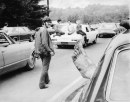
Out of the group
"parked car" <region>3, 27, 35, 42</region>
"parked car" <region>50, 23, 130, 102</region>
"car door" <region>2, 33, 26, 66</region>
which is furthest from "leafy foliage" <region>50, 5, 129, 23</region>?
"parked car" <region>50, 23, 130, 102</region>

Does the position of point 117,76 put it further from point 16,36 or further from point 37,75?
point 16,36

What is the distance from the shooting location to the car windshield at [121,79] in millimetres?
2152

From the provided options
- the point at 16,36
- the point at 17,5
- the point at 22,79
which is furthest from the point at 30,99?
the point at 17,5

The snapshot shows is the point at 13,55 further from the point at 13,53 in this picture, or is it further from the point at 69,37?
the point at 69,37

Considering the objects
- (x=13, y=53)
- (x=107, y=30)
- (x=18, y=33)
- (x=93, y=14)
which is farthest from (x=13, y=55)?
(x=93, y=14)

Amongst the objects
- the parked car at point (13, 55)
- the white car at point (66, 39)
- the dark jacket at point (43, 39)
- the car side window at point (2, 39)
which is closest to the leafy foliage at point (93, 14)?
the white car at point (66, 39)

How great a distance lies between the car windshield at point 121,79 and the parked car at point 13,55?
20.1 feet

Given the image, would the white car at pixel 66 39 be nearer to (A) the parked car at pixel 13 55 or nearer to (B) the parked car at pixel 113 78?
(A) the parked car at pixel 13 55

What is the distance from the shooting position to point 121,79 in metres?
2.27

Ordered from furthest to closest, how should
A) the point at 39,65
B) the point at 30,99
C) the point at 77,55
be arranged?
the point at 39,65
the point at 30,99
the point at 77,55

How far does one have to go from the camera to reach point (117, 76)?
228 cm

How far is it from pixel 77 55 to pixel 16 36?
1563cm

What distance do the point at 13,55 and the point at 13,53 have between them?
2.4 inches

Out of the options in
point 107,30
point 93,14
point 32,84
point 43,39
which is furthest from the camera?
point 93,14
